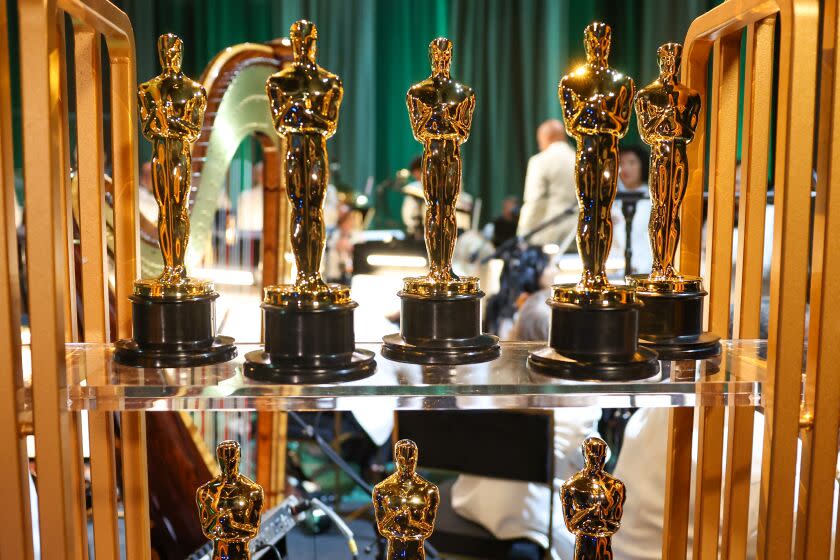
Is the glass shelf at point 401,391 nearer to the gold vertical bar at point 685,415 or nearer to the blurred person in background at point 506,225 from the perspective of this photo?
the gold vertical bar at point 685,415

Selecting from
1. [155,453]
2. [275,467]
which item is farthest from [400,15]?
[155,453]

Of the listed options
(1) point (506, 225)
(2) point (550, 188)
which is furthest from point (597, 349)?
(1) point (506, 225)

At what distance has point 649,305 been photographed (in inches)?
29.1

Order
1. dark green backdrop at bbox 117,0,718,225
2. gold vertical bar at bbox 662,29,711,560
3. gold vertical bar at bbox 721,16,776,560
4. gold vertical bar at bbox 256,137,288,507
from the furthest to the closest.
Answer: dark green backdrop at bbox 117,0,718,225
gold vertical bar at bbox 256,137,288,507
gold vertical bar at bbox 662,29,711,560
gold vertical bar at bbox 721,16,776,560

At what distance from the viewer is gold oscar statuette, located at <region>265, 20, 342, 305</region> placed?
0.61 metres

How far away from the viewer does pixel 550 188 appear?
4.23 meters

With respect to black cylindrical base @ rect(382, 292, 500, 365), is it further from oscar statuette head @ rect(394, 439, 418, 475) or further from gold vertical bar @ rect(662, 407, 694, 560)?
gold vertical bar @ rect(662, 407, 694, 560)

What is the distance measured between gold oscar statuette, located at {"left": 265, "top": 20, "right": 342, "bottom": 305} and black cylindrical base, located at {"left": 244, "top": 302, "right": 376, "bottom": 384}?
0.03 feet

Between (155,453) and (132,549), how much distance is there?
18.4 inches

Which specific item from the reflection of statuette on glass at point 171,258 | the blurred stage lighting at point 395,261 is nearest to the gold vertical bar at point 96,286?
the reflection of statuette on glass at point 171,258

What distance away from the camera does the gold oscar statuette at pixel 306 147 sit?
2.00 feet

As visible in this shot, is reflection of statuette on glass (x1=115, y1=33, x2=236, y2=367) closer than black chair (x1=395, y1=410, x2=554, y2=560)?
Yes

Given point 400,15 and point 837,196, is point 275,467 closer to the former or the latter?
point 837,196

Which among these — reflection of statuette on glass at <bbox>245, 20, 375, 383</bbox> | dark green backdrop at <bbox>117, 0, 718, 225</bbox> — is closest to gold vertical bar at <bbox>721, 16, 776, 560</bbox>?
reflection of statuette on glass at <bbox>245, 20, 375, 383</bbox>
